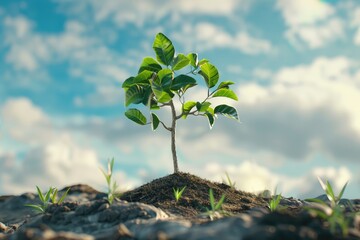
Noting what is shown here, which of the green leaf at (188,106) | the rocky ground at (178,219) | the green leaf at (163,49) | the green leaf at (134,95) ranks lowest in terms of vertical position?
the rocky ground at (178,219)

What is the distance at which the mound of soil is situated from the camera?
570 centimetres

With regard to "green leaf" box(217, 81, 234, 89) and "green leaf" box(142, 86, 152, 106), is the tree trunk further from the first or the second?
"green leaf" box(217, 81, 234, 89)

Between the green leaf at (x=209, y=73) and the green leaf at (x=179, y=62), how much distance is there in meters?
0.24

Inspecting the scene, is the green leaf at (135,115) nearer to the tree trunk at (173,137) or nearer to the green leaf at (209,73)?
the tree trunk at (173,137)

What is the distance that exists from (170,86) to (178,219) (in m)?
2.23

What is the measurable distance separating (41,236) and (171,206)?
8.31 ft

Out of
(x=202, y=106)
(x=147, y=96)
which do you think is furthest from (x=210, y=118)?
(x=147, y=96)

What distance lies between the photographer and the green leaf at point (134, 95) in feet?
21.5

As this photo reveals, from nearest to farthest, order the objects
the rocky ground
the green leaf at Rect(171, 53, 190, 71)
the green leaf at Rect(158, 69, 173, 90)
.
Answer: the rocky ground, the green leaf at Rect(158, 69, 173, 90), the green leaf at Rect(171, 53, 190, 71)

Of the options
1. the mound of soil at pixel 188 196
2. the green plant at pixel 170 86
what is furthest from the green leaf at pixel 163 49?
the mound of soil at pixel 188 196

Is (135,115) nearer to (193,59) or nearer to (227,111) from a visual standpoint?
(193,59)

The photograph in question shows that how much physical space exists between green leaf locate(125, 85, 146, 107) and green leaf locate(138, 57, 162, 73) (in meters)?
0.35

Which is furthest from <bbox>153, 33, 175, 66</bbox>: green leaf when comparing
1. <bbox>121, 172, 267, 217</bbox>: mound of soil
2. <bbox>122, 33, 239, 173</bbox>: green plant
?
<bbox>121, 172, 267, 217</bbox>: mound of soil

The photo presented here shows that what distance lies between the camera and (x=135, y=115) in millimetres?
6789
